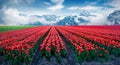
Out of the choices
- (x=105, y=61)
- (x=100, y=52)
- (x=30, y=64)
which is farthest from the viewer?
(x=100, y=52)

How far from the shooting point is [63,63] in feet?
38.0

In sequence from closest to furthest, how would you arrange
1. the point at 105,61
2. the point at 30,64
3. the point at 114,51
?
the point at 30,64
the point at 105,61
the point at 114,51

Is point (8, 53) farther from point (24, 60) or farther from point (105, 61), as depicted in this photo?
point (105, 61)

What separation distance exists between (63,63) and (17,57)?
9.88 feet

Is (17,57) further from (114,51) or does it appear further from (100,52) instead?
(114,51)

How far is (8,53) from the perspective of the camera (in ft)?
39.3

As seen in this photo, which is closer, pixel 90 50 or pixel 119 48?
pixel 90 50

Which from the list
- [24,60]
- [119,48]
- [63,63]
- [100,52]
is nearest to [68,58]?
[63,63]

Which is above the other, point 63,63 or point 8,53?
point 8,53

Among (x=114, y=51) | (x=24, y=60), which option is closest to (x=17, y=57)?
(x=24, y=60)

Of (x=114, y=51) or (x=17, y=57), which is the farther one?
(x=114, y=51)

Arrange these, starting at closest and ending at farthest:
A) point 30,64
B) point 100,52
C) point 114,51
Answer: point 30,64 → point 100,52 → point 114,51

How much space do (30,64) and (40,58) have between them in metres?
1.76

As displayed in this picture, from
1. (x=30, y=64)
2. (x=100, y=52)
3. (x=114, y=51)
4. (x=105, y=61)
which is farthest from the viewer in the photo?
(x=114, y=51)
